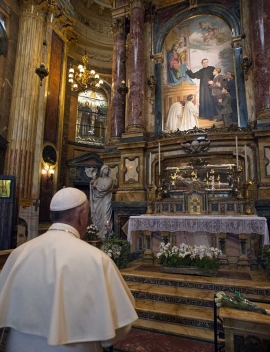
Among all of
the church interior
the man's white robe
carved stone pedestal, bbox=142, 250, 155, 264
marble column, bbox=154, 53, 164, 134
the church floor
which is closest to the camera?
the man's white robe

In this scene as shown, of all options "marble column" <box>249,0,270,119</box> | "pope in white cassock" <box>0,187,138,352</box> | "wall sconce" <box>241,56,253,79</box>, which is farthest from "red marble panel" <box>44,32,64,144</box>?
"pope in white cassock" <box>0,187,138,352</box>

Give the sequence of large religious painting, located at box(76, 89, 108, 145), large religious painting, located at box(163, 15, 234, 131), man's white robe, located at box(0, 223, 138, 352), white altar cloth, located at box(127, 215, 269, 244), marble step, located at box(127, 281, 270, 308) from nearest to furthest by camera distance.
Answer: man's white robe, located at box(0, 223, 138, 352), marble step, located at box(127, 281, 270, 308), white altar cloth, located at box(127, 215, 269, 244), large religious painting, located at box(163, 15, 234, 131), large religious painting, located at box(76, 89, 108, 145)

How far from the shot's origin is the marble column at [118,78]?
9219 mm

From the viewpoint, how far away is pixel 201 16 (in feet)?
28.6

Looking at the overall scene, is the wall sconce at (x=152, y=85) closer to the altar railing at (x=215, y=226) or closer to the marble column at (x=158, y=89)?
the marble column at (x=158, y=89)

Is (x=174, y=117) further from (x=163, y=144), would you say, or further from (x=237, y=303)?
(x=237, y=303)

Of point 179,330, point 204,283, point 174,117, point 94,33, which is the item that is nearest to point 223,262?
point 204,283

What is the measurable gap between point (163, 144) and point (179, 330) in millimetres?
5174

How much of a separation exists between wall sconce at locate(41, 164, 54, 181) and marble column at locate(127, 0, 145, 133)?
189 inches

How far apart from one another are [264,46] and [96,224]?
22.8 feet

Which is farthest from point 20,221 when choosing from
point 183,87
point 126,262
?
point 183,87

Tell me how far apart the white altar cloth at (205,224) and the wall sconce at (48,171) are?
630cm

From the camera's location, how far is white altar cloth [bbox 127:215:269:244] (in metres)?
5.27

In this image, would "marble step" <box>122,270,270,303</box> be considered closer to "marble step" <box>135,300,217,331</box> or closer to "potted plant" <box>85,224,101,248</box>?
"marble step" <box>135,300,217,331</box>
